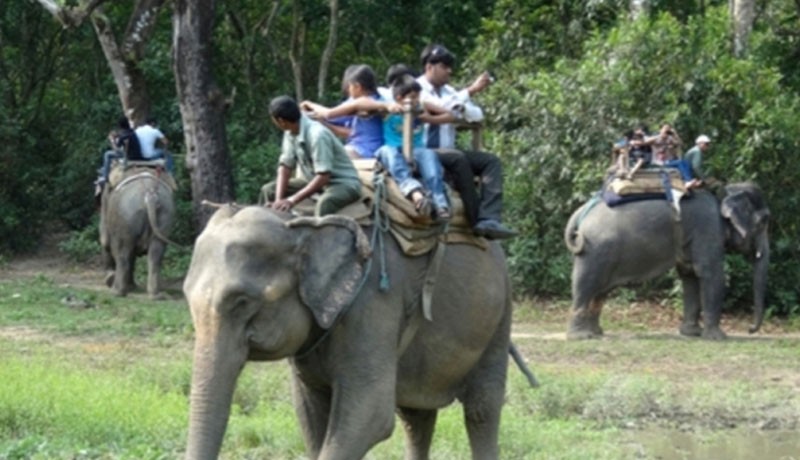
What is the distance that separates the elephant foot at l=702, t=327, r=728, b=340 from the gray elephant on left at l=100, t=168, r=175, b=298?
671 cm

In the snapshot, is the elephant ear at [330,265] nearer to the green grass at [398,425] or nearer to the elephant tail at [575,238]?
the green grass at [398,425]

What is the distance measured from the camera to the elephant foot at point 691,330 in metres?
18.9

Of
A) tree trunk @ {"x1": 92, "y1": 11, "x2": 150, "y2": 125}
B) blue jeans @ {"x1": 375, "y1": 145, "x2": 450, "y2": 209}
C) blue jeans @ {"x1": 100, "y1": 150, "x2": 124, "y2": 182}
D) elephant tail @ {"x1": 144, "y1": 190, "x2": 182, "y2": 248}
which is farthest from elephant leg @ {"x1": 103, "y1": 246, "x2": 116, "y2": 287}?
blue jeans @ {"x1": 375, "y1": 145, "x2": 450, "y2": 209}

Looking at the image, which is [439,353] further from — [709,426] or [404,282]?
[709,426]

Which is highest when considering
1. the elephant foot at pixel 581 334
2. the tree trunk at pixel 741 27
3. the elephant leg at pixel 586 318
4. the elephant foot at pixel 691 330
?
the tree trunk at pixel 741 27

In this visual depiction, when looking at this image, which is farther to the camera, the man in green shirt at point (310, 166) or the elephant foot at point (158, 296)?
the elephant foot at point (158, 296)

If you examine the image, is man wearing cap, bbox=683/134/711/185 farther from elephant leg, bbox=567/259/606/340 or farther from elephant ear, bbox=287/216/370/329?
elephant ear, bbox=287/216/370/329

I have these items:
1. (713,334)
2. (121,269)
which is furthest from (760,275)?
(121,269)

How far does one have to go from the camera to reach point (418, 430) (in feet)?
31.7

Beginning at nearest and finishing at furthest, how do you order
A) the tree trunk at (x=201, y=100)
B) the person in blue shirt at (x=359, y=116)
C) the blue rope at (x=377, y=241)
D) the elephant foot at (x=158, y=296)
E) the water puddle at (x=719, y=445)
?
the blue rope at (x=377, y=241)
the person in blue shirt at (x=359, y=116)
the water puddle at (x=719, y=445)
the elephant foot at (x=158, y=296)
the tree trunk at (x=201, y=100)

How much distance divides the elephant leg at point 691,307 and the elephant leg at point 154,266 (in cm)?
626

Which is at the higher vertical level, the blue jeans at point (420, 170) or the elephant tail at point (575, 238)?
the blue jeans at point (420, 170)

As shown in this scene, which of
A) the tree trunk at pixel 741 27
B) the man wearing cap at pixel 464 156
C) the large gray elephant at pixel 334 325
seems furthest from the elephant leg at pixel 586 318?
the large gray elephant at pixel 334 325

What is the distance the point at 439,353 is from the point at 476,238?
71cm
